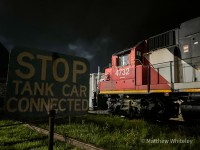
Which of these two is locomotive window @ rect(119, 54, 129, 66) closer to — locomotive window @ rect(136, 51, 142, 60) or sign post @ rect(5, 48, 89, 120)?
locomotive window @ rect(136, 51, 142, 60)

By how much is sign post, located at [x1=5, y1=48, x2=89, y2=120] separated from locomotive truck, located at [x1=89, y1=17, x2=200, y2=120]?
21.1 ft

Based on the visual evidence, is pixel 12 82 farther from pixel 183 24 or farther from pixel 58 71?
pixel 183 24

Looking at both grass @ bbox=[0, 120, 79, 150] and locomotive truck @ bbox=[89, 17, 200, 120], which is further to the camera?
locomotive truck @ bbox=[89, 17, 200, 120]

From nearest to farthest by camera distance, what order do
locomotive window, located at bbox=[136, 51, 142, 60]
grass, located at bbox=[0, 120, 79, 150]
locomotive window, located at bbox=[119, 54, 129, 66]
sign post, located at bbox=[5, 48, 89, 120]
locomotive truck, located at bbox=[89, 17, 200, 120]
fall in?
sign post, located at bbox=[5, 48, 89, 120], grass, located at bbox=[0, 120, 79, 150], locomotive truck, located at bbox=[89, 17, 200, 120], locomotive window, located at bbox=[136, 51, 142, 60], locomotive window, located at bbox=[119, 54, 129, 66]

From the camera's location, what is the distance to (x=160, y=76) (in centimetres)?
929

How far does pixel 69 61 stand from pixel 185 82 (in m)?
7.04

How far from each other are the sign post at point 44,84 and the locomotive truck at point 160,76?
6.43m

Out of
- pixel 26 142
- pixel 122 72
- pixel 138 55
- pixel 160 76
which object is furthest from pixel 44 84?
pixel 122 72

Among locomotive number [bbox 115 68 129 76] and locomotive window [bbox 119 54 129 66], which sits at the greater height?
locomotive window [bbox 119 54 129 66]

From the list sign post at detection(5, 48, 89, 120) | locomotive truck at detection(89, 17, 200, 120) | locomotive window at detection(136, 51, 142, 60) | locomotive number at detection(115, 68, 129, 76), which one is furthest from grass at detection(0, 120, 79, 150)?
Result: locomotive window at detection(136, 51, 142, 60)

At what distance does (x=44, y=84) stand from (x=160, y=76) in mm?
8179

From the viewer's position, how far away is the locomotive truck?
26.6ft

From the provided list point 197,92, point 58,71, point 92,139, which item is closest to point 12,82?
point 58,71

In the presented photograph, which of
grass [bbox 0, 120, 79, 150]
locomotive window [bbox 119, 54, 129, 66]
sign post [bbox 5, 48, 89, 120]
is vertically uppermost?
locomotive window [bbox 119, 54, 129, 66]
